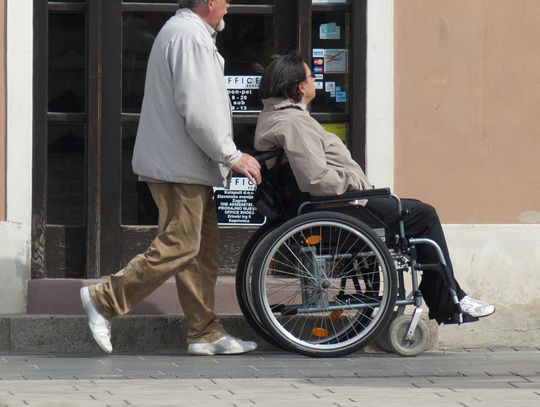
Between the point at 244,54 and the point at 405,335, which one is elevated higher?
the point at 244,54

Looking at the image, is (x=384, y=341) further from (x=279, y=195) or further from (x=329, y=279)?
(x=279, y=195)

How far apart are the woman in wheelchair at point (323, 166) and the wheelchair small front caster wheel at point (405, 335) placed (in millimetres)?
136

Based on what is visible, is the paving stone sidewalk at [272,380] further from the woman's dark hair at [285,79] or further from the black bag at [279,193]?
the woman's dark hair at [285,79]

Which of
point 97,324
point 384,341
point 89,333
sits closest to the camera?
point 97,324

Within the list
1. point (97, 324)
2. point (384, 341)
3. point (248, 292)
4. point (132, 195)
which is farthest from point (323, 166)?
point (132, 195)

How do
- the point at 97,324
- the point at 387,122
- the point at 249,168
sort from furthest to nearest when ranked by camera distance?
the point at 387,122, the point at 97,324, the point at 249,168

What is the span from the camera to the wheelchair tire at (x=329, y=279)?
7895mm

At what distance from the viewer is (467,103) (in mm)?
9031

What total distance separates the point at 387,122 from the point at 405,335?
4.67 feet

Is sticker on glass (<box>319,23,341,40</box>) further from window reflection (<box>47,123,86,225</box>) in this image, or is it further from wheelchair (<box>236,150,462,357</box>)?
window reflection (<box>47,123,86,225</box>)

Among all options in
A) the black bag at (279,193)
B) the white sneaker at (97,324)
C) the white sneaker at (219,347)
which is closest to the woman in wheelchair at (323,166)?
the black bag at (279,193)

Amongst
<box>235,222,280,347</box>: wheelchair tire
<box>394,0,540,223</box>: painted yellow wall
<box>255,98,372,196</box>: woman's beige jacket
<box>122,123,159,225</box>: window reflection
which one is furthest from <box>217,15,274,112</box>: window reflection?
<box>235,222,280,347</box>: wheelchair tire

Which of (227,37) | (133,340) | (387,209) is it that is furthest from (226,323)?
(227,37)

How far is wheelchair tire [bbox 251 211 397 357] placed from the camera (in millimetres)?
7895
